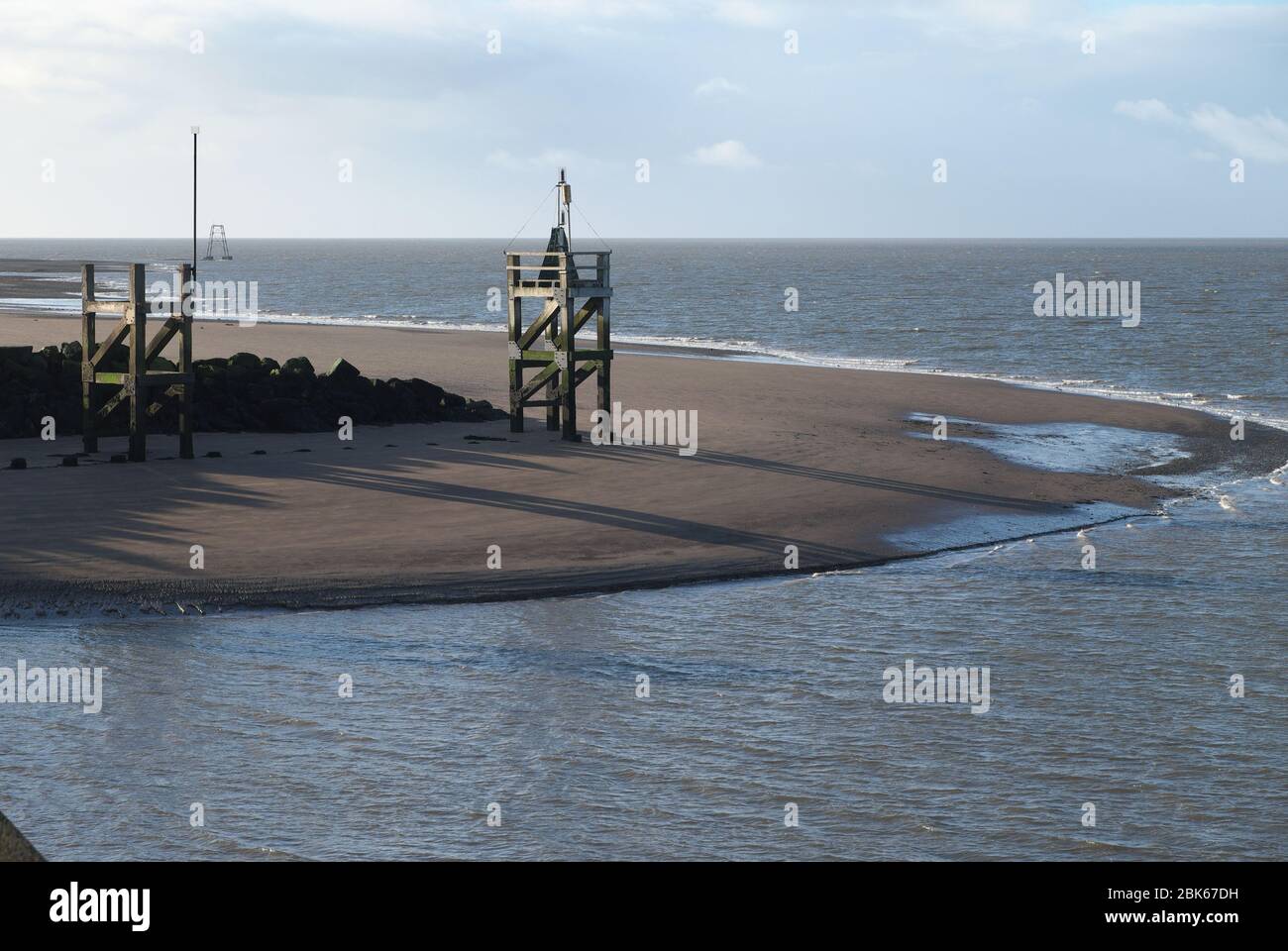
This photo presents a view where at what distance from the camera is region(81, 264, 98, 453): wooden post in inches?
882

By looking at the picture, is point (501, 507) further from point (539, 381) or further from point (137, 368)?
point (539, 381)

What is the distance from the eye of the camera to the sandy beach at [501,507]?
16.0m

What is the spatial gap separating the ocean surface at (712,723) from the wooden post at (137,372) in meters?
7.84

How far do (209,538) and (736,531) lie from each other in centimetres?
652

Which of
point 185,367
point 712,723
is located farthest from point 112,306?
point 712,723

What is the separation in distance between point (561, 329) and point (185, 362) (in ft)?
21.6

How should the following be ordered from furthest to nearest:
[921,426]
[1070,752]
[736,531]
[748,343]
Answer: [748,343], [921,426], [736,531], [1070,752]

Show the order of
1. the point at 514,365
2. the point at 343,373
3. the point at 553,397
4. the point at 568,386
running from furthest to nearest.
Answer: the point at 343,373
the point at 514,365
the point at 553,397
the point at 568,386

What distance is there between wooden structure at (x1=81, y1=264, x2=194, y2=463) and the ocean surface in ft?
26.6

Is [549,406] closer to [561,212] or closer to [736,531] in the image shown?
[561,212]

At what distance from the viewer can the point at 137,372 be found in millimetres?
22125
